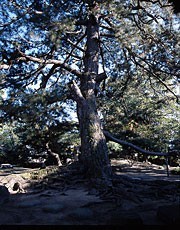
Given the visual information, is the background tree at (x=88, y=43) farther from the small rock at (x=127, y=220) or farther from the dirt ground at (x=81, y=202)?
the small rock at (x=127, y=220)

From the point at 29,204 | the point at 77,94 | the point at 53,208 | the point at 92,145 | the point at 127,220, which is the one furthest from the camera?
the point at 77,94

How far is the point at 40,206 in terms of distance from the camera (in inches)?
148

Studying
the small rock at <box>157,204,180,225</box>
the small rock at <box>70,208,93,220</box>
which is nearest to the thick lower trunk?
the small rock at <box>70,208,93,220</box>

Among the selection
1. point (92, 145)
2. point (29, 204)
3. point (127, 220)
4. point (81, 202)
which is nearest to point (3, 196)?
point (29, 204)

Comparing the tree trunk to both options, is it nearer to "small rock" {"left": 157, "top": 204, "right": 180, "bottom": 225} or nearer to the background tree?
the background tree

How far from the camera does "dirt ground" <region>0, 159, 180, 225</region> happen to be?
9.32 feet

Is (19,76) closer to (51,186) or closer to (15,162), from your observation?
(51,186)

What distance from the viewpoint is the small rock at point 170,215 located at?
224 centimetres

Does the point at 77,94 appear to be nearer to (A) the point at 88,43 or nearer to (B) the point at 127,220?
(A) the point at 88,43

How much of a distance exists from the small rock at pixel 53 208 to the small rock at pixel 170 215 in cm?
158

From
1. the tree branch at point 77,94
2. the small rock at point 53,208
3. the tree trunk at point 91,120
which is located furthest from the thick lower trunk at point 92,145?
the small rock at point 53,208

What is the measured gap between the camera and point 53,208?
11.7 ft

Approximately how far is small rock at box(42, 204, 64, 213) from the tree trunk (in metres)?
1.52

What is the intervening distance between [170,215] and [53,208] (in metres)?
1.90
